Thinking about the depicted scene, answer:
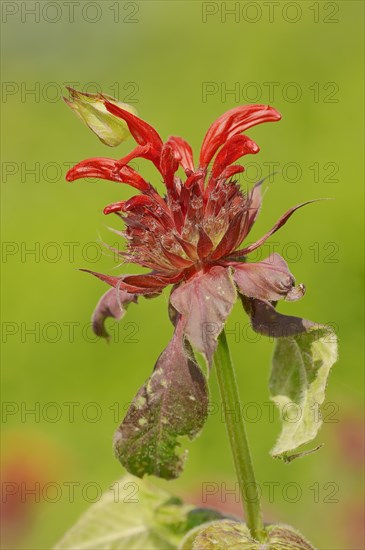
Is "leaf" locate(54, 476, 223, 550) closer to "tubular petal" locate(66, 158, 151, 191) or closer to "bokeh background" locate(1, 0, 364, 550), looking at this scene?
"tubular petal" locate(66, 158, 151, 191)

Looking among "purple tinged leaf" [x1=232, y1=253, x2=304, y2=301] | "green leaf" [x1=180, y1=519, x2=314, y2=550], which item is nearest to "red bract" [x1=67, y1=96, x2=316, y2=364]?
"purple tinged leaf" [x1=232, y1=253, x2=304, y2=301]

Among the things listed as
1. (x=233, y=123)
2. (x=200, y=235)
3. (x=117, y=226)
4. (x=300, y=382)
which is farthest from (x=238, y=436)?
(x=117, y=226)

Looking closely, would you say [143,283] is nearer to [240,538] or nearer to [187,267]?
[187,267]

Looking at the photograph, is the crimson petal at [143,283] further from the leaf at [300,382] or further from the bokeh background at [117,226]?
the bokeh background at [117,226]

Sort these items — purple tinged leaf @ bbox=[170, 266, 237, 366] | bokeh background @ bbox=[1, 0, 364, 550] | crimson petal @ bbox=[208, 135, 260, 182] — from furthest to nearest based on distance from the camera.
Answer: bokeh background @ bbox=[1, 0, 364, 550]
crimson petal @ bbox=[208, 135, 260, 182]
purple tinged leaf @ bbox=[170, 266, 237, 366]

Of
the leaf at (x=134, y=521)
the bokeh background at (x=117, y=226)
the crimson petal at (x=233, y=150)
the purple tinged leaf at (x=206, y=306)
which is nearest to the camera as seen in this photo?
the purple tinged leaf at (x=206, y=306)

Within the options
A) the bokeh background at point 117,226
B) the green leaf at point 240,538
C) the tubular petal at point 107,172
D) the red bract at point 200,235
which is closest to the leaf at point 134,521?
the green leaf at point 240,538
